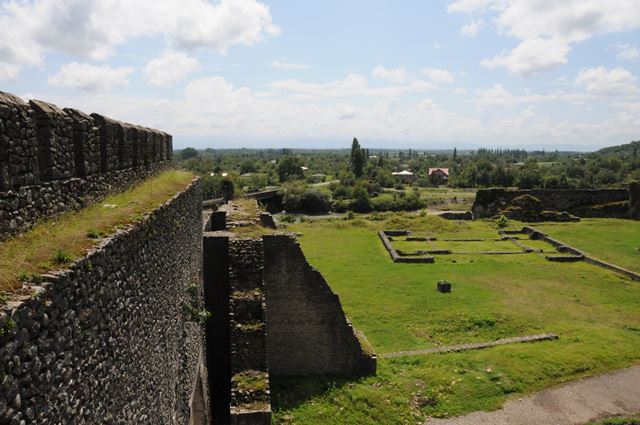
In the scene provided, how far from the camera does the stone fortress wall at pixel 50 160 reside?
3822 mm

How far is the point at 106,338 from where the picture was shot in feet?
14.0

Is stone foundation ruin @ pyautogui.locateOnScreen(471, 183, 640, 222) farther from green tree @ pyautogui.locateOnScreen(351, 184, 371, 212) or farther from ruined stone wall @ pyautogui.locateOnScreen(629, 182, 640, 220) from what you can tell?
green tree @ pyautogui.locateOnScreen(351, 184, 371, 212)

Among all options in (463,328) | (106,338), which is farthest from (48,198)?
(463,328)

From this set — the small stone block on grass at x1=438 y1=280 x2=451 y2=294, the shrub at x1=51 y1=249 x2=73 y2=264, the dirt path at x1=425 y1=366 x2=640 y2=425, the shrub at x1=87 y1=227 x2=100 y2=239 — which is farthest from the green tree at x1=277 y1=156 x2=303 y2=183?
the shrub at x1=51 y1=249 x2=73 y2=264

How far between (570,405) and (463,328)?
5.63 meters

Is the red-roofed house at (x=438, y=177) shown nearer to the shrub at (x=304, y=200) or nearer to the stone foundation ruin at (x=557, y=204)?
the shrub at (x=304, y=200)

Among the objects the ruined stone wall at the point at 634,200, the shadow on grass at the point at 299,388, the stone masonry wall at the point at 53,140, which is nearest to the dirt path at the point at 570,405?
the shadow on grass at the point at 299,388

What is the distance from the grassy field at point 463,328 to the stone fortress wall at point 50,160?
8.73m

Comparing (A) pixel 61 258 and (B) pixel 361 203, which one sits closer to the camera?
(A) pixel 61 258

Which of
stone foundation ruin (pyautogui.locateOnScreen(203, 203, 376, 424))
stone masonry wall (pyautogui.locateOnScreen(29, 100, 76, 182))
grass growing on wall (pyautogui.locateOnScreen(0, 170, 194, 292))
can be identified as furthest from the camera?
stone foundation ruin (pyautogui.locateOnScreen(203, 203, 376, 424))

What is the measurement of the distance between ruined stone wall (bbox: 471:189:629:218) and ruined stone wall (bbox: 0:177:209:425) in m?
43.3

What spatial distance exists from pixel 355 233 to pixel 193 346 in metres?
30.9

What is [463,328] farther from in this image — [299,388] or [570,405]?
[299,388]

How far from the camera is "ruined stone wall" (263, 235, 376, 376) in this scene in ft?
46.9
